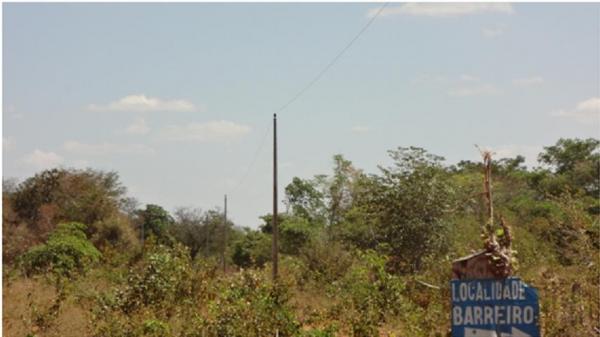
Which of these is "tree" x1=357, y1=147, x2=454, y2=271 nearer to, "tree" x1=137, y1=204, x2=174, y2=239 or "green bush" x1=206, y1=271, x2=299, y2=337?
"green bush" x1=206, y1=271, x2=299, y2=337

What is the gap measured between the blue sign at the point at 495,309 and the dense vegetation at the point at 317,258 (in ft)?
3.36

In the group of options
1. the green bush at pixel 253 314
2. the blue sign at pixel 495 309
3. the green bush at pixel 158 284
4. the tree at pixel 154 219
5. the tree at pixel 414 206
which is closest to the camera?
the blue sign at pixel 495 309

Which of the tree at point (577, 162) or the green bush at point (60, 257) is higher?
the tree at point (577, 162)

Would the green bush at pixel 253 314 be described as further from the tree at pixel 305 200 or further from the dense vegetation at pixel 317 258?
the tree at pixel 305 200

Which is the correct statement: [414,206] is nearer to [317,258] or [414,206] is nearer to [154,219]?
[317,258]

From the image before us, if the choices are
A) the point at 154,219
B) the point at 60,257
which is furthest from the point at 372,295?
the point at 154,219

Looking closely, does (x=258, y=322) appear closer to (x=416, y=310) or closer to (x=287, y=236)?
(x=416, y=310)

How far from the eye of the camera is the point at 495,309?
5.57 m

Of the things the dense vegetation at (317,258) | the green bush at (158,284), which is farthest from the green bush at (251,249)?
the green bush at (158,284)

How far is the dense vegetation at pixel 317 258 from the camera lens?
13.8 metres

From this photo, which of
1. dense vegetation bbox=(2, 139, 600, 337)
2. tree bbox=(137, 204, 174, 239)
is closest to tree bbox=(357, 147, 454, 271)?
dense vegetation bbox=(2, 139, 600, 337)

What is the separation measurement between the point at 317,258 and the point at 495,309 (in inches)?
744

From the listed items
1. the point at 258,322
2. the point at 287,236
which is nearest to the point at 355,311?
the point at 258,322

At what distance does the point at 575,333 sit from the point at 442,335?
9.41ft
